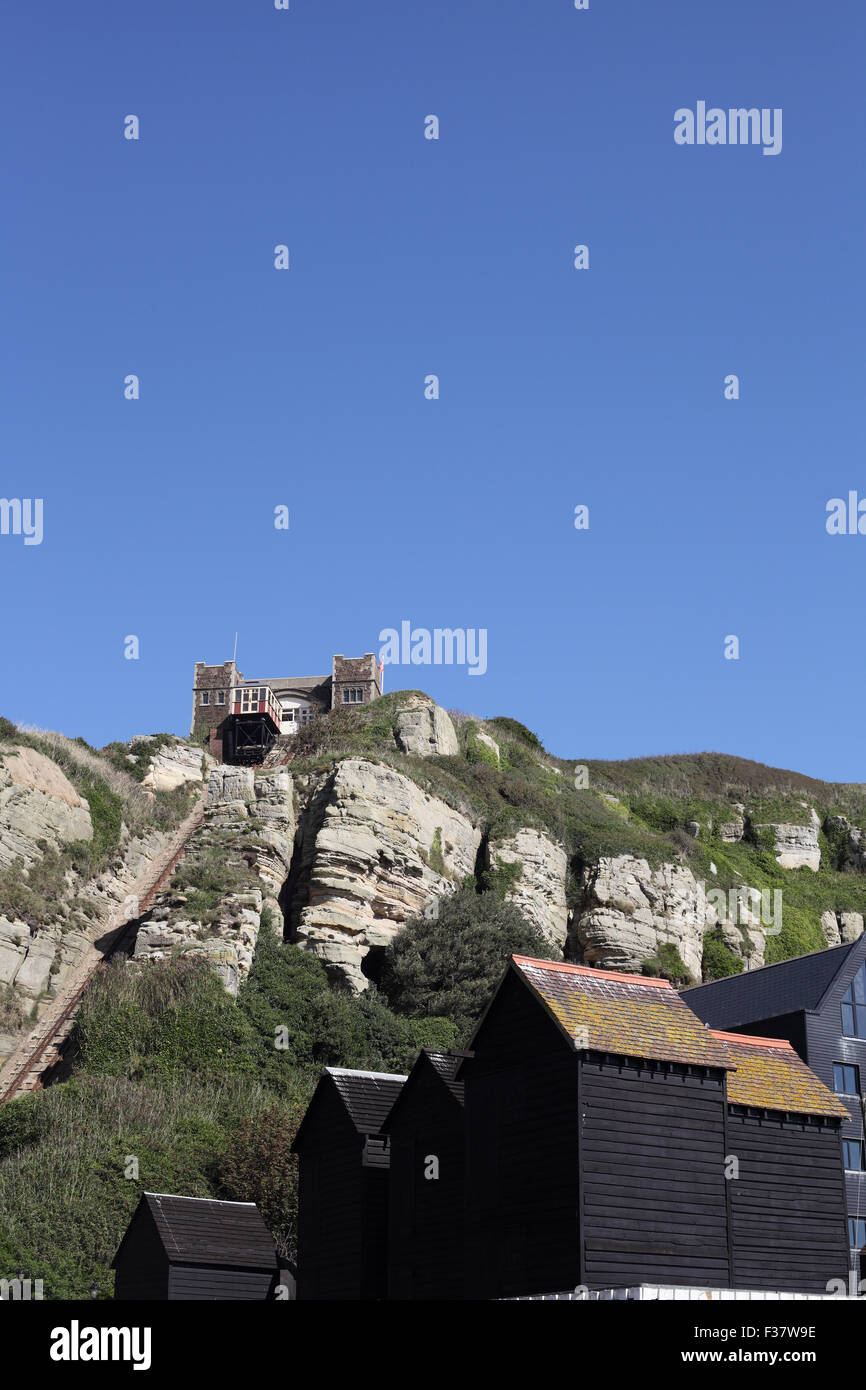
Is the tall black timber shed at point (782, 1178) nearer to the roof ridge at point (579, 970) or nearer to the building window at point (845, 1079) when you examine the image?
the roof ridge at point (579, 970)

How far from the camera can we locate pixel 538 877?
65062mm

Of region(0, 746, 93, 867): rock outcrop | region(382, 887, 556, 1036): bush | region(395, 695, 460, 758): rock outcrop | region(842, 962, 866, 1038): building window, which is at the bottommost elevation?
region(842, 962, 866, 1038): building window

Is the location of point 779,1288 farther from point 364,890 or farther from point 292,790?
point 292,790

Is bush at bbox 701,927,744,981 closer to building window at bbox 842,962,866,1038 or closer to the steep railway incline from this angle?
the steep railway incline

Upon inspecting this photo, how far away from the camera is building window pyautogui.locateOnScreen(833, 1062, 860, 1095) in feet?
111

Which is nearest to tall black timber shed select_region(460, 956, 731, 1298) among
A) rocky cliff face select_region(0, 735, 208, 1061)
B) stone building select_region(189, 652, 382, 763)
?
rocky cliff face select_region(0, 735, 208, 1061)

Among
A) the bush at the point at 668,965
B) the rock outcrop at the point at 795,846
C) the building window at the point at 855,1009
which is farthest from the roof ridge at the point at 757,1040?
the rock outcrop at the point at 795,846

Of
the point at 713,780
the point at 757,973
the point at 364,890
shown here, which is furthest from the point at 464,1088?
the point at 713,780

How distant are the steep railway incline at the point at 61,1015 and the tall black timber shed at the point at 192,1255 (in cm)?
1262

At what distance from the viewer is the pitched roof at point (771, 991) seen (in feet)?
115

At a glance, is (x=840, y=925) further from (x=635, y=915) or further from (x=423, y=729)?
(x=423, y=729)

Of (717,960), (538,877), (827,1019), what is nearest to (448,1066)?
(827,1019)

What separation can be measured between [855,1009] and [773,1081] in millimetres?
4774

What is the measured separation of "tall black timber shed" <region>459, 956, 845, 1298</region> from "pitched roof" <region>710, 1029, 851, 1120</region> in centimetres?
7
